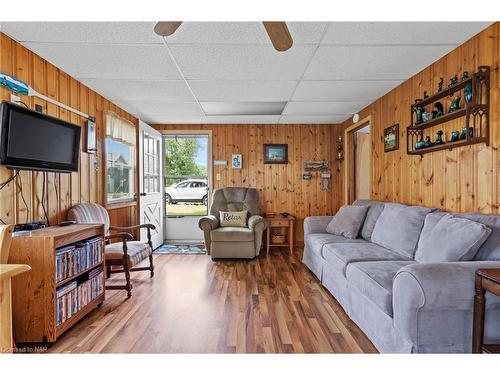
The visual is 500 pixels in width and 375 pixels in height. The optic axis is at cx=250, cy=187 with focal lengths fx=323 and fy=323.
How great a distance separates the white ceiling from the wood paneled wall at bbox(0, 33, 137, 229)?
0.35ft

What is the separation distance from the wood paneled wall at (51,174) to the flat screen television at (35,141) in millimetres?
152

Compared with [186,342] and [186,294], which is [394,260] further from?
[186,294]

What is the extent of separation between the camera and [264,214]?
220 inches

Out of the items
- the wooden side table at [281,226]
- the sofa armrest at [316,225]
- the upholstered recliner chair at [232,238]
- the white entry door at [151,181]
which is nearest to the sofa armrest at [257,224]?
the upholstered recliner chair at [232,238]

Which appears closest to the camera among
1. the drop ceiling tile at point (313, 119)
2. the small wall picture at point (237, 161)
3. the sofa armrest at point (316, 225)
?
the sofa armrest at point (316, 225)

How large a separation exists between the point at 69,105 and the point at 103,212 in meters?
1.14

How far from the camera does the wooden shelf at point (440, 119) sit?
2.45 meters

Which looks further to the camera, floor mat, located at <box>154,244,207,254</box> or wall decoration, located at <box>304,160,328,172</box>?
wall decoration, located at <box>304,160,328,172</box>

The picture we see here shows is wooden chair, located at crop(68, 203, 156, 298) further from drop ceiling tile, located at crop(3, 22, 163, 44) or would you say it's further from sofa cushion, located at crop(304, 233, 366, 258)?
sofa cushion, located at crop(304, 233, 366, 258)

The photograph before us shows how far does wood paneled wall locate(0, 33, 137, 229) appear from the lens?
7.77 ft

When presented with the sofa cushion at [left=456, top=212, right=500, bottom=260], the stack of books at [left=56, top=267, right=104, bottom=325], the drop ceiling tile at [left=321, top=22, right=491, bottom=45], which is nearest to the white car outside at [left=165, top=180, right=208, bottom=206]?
the stack of books at [left=56, top=267, right=104, bottom=325]

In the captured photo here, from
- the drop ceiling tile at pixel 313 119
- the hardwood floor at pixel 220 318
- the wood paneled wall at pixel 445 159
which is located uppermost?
the drop ceiling tile at pixel 313 119

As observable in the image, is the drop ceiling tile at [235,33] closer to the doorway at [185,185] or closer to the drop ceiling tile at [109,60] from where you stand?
the drop ceiling tile at [109,60]

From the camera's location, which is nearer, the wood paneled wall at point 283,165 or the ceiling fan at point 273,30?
the ceiling fan at point 273,30
